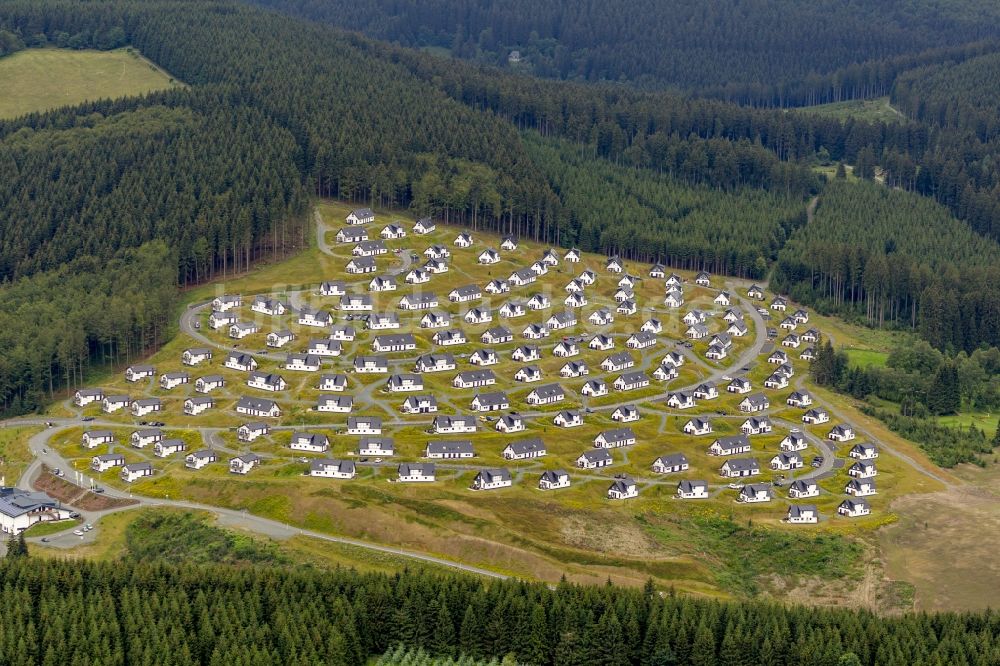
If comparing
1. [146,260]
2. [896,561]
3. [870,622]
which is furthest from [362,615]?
[146,260]

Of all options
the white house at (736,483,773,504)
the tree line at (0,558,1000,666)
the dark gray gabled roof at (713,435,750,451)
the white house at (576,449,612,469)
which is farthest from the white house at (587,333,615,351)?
the tree line at (0,558,1000,666)

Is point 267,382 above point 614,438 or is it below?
above

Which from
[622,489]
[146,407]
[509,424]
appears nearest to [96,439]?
[146,407]

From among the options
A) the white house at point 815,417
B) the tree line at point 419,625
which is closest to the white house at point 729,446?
the white house at point 815,417

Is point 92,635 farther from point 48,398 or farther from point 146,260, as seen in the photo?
point 146,260

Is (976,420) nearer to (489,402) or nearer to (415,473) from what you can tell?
(489,402)

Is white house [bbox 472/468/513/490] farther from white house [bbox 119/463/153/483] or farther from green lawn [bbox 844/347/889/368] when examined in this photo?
green lawn [bbox 844/347/889/368]

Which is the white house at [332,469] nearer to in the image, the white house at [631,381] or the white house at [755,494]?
the white house at [755,494]

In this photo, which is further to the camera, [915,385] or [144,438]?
[915,385]
